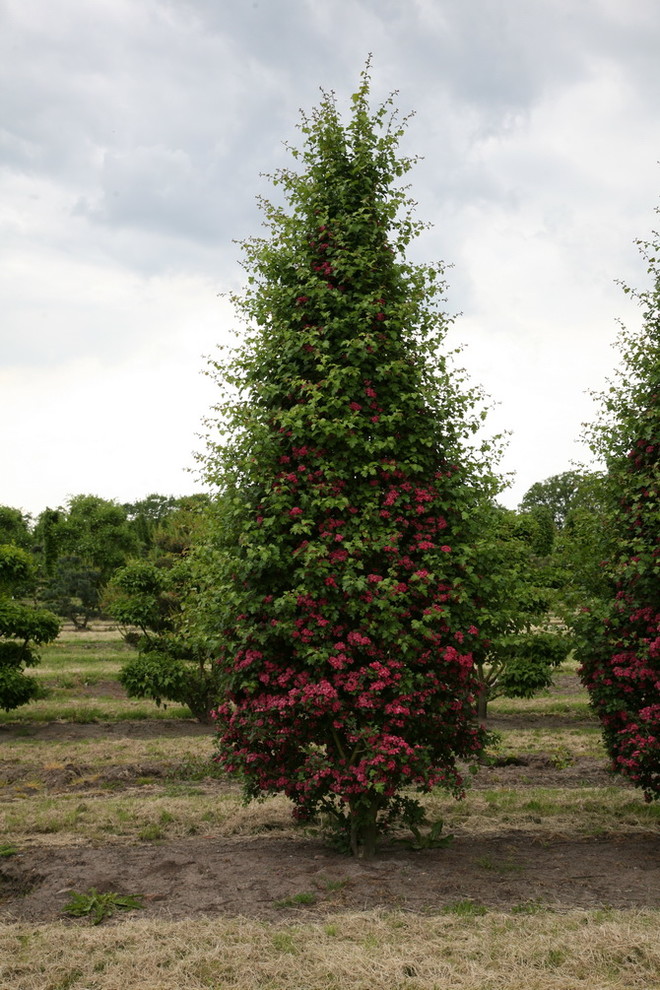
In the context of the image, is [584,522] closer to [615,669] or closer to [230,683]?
[615,669]

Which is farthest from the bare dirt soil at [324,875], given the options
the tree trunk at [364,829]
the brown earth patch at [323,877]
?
the tree trunk at [364,829]

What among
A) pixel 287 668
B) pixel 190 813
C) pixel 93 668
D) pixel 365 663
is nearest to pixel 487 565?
pixel 365 663

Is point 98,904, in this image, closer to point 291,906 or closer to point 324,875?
point 291,906

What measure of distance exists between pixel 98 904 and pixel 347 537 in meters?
3.67

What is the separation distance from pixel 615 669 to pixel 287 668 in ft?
11.2

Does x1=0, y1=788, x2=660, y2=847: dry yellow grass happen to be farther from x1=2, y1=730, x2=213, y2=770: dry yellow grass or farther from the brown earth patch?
x1=2, y1=730, x2=213, y2=770: dry yellow grass

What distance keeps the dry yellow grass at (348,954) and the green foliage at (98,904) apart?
0.78 feet

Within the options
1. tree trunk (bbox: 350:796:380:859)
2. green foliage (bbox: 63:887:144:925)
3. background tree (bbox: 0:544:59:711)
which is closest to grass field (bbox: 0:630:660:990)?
green foliage (bbox: 63:887:144:925)

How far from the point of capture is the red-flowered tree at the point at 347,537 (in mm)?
6926

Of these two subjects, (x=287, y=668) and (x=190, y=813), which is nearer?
(x=287, y=668)

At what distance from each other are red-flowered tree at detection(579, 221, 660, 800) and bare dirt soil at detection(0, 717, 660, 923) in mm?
1184

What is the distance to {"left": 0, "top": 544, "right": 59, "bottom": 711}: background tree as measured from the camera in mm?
16047

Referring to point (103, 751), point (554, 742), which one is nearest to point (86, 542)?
point (103, 751)

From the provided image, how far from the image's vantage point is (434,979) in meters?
5.05
